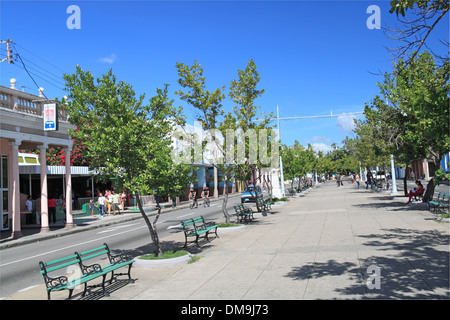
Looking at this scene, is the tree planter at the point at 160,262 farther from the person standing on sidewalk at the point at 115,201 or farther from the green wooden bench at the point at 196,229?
the person standing on sidewalk at the point at 115,201

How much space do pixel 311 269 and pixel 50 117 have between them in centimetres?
1613

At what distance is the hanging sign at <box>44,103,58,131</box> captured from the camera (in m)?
18.8

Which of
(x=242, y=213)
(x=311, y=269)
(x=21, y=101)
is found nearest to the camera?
(x=311, y=269)

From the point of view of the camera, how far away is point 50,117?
1895 cm

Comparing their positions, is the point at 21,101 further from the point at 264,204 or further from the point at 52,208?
the point at 264,204

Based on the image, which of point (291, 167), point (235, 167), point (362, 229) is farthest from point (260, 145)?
point (291, 167)

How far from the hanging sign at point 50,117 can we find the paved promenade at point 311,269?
11167 millimetres

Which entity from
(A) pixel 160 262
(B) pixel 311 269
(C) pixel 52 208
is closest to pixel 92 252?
(A) pixel 160 262

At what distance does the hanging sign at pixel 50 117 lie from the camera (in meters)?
18.8

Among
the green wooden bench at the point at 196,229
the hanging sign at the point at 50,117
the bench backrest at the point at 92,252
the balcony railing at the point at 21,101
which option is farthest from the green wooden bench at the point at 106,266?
the balcony railing at the point at 21,101

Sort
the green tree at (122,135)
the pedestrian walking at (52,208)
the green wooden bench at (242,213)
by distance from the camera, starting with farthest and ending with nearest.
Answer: the pedestrian walking at (52,208), the green wooden bench at (242,213), the green tree at (122,135)

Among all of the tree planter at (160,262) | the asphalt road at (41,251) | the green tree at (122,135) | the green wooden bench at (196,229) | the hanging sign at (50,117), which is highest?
the hanging sign at (50,117)

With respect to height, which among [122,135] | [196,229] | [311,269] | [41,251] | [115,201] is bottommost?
[41,251]
